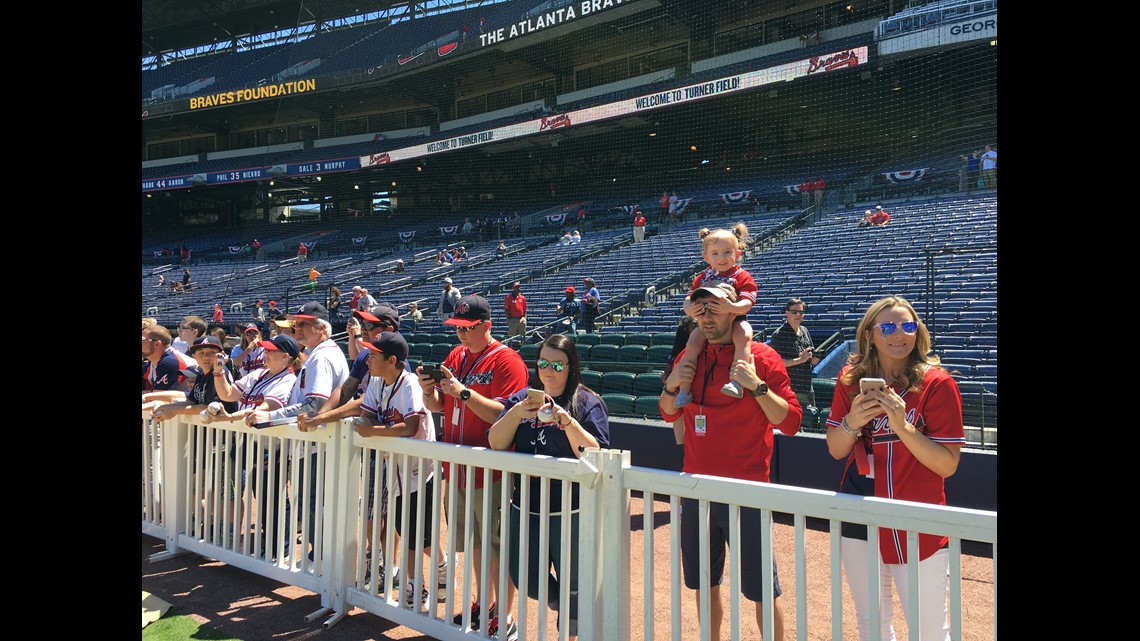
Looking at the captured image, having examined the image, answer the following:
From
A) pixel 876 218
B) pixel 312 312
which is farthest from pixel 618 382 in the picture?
pixel 876 218

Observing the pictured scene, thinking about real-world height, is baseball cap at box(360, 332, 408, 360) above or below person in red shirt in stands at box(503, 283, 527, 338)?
below

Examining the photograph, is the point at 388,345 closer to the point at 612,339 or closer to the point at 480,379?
the point at 480,379

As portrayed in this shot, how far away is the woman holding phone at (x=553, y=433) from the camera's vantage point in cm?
283

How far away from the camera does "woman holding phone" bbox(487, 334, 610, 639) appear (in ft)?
9.27

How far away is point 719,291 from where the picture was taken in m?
2.75

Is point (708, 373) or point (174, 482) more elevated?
point (708, 373)

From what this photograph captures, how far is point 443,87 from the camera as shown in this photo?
2830 cm

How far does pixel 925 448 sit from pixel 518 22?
23.1m

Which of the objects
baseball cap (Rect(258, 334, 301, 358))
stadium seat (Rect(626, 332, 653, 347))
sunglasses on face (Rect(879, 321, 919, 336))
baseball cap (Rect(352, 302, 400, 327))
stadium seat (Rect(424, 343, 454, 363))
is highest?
baseball cap (Rect(352, 302, 400, 327))

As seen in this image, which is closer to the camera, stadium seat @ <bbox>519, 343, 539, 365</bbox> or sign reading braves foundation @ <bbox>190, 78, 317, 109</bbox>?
stadium seat @ <bbox>519, 343, 539, 365</bbox>

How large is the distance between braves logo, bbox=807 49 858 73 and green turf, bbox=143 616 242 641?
16.9 metres

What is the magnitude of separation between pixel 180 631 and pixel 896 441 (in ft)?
10.7

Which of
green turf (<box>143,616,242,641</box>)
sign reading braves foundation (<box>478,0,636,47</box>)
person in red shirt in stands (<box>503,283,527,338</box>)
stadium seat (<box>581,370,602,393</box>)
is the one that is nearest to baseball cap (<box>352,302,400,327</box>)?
green turf (<box>143,616,242,641</box>)

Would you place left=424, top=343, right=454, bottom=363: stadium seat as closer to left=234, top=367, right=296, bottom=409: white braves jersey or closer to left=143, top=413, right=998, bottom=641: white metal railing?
left=143, top=413, right=998, bottom=641: white metal railing
